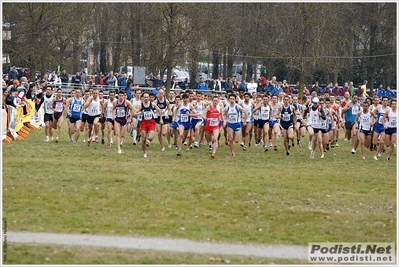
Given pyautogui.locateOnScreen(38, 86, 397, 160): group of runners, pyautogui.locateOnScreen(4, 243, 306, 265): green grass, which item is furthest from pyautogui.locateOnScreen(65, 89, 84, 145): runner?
pyautogui.locateOnScreen(4, 243, 306, 265): green grass

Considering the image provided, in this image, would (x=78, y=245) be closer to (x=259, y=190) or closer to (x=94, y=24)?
(x=259, y=190)

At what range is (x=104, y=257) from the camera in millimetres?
11102

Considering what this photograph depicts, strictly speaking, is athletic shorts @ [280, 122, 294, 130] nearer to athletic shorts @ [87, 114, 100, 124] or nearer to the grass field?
the grass field

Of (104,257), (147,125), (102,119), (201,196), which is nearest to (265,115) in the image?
(147,125)

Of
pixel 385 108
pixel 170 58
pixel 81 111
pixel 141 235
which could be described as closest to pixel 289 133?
pixel 385 108

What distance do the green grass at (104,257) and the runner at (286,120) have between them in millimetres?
14680

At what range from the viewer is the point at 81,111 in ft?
89.5

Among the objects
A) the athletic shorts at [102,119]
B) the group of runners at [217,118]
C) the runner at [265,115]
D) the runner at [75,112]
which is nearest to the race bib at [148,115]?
the group of runners at [217,118]

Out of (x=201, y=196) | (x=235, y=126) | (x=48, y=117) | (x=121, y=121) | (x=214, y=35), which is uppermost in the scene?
(x=214, y=35)

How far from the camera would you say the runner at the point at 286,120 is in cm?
2595

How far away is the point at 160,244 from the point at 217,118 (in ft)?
40.3

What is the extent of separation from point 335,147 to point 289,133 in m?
4.30

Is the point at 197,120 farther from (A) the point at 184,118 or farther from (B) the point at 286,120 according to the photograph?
(B) the point at 286,120

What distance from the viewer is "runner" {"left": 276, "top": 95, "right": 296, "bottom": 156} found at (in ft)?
85.1
